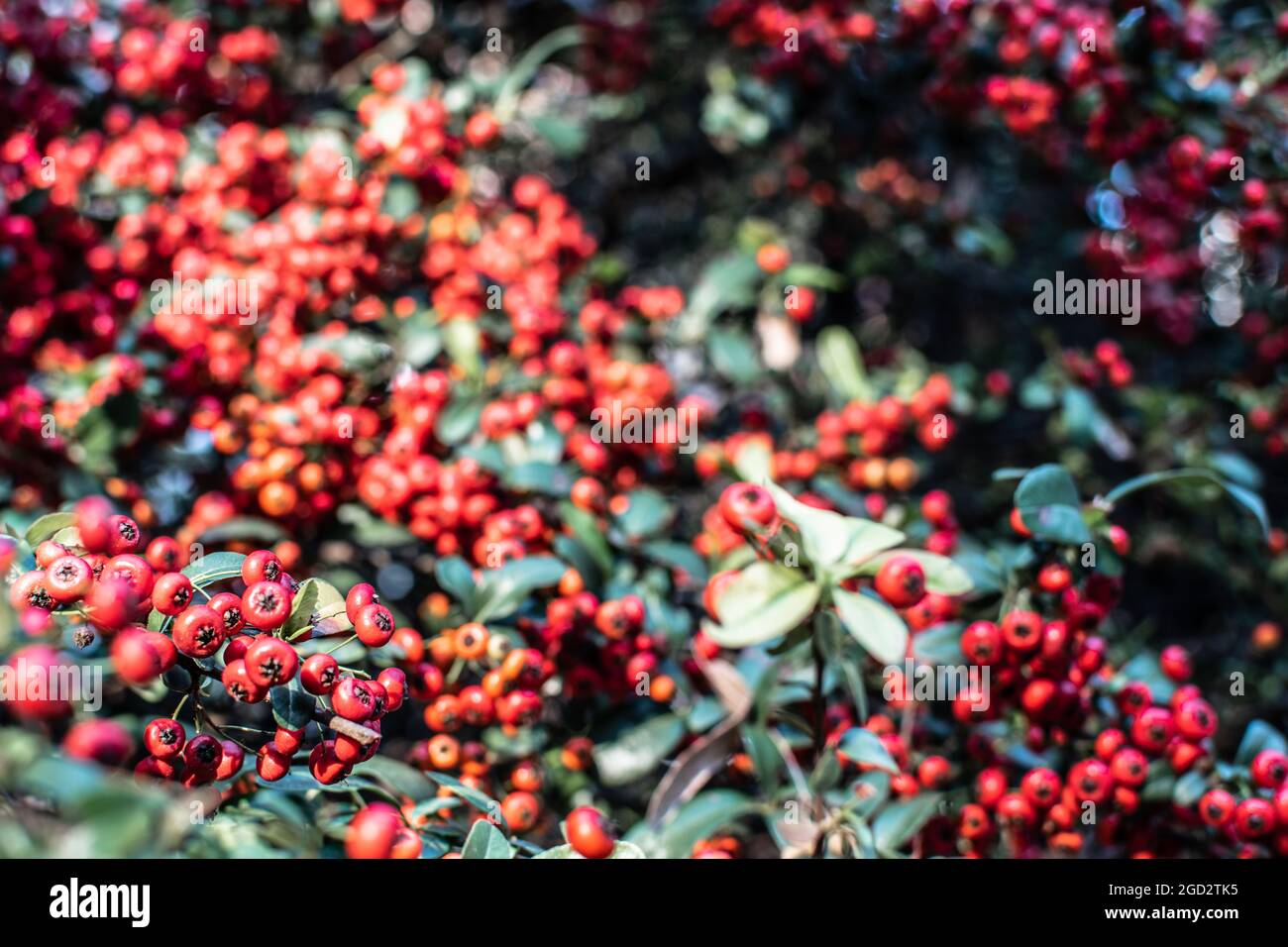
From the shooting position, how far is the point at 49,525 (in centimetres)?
125

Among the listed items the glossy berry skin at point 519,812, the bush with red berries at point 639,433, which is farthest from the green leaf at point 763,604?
the glossy berry skin at point 519,812

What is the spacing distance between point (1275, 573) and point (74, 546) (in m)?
3.02

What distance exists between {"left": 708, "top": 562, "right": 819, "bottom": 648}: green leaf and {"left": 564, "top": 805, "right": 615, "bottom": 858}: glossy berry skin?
307mm

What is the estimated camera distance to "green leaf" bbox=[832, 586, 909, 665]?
134 cm

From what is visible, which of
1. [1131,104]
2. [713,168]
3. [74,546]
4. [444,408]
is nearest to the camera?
[74,546]

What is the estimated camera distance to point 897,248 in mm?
3084

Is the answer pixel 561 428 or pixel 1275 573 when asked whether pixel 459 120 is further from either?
pixel 1275 573

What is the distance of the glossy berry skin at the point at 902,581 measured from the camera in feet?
4.76

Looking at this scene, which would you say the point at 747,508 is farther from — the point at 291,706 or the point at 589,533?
the point at 291,706

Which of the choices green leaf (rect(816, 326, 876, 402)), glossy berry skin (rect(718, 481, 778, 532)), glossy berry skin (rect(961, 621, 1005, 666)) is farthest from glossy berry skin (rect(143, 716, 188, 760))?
green leaf (rect(816, 326, 876, 402))

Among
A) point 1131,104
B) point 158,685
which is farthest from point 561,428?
point 1131,104

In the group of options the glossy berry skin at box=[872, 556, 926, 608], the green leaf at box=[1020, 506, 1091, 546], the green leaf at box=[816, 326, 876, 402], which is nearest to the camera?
the glossy berry skin at box=[872, 556, 926, 608]

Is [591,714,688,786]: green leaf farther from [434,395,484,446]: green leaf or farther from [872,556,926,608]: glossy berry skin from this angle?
[434,395,484,446]: green leaf

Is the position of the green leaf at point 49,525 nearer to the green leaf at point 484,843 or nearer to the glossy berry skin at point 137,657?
the glossy berry skin at point 137,657
